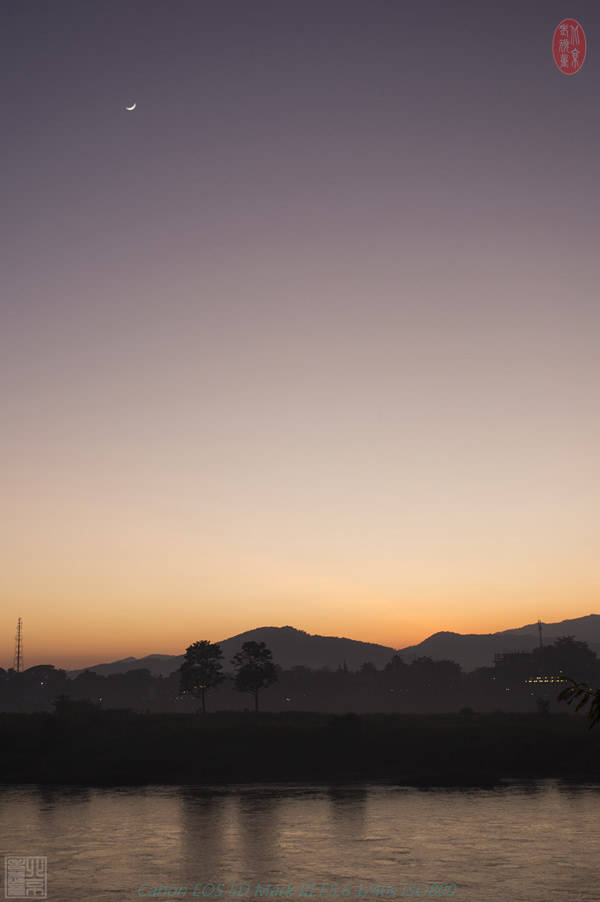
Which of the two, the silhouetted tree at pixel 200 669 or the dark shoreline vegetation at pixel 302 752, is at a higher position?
the silhouetted tree at pixel 200 669

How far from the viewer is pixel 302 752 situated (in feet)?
342

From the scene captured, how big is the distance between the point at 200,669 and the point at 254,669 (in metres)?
10.3

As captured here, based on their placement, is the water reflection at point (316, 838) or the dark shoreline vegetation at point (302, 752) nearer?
the water reflection at point (316, 838)

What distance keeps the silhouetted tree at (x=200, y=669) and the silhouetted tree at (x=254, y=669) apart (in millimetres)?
3974

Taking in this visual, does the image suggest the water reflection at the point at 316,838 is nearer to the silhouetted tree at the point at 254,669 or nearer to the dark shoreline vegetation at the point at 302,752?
the dark shoreline vegetation at the point at 302,752

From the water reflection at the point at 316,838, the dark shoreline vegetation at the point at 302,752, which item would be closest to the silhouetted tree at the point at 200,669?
the dark shoreline vegetation at the point at 302,752

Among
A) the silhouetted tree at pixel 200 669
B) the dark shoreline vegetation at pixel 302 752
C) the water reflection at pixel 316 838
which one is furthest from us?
the silhouetted tree at pixel 200 669

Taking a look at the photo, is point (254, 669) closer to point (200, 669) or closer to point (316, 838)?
point (200, 669)

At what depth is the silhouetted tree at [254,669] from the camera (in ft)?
526

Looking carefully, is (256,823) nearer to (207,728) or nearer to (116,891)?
(116,891)

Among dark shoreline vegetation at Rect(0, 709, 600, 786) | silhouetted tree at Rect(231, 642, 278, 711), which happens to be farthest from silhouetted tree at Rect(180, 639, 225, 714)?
dark shoreline vegetation at Rect(0, 709, 600, 786)

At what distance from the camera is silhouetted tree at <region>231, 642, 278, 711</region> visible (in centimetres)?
16025

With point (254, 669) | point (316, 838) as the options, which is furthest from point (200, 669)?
point (316, 838)

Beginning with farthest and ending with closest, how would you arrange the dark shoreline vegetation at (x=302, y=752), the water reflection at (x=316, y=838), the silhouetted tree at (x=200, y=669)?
1. the silhouetted tree at (x=200, y=669)
2. the dark shoreline vegetation at (x=302, y=752)
3. the water reflection at (x=316, y=838)
